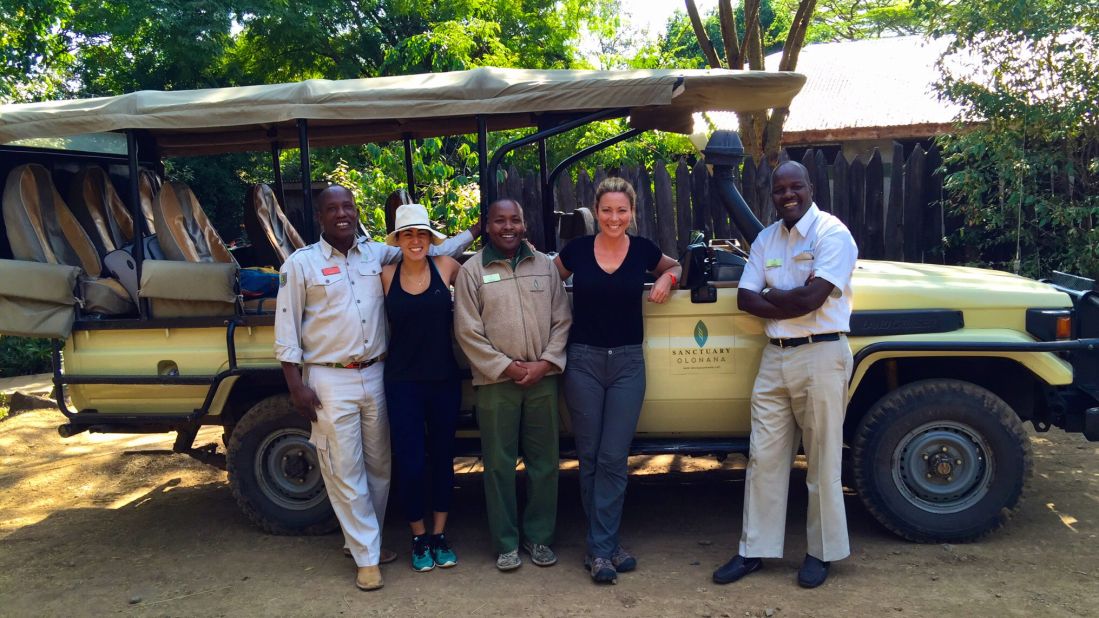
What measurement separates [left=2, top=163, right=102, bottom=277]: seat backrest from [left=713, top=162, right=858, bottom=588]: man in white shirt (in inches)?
156

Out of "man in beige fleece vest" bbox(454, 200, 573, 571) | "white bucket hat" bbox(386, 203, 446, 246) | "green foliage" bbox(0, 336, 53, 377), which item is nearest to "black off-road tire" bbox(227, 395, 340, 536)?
"man in beige fleece vest" bbox(454, 200, 573, 571)

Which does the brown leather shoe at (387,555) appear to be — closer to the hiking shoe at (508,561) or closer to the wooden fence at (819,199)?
the hiking shoe at (508,561)

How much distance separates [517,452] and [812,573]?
1544 millimetres

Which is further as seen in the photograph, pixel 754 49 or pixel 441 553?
pixel 754 49

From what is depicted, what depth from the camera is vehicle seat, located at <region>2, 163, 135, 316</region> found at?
521 centimetres

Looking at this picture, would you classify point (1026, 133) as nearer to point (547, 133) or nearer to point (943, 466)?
point (943, 466)

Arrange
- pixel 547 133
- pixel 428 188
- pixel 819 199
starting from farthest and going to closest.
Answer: pixel 428 188, pixel 819 199, pixel 547 133

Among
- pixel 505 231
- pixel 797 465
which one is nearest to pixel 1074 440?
pixel 797 465

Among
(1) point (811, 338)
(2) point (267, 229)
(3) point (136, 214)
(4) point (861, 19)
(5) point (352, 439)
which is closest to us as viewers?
(1) point (811, 338)

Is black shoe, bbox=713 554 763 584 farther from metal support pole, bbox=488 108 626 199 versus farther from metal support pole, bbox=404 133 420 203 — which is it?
metal support pole, bbox=404 133 420 203

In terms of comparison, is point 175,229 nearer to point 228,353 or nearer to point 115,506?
point 228,353

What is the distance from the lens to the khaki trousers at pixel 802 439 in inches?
167

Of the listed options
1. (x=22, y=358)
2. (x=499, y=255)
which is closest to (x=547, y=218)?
(x=499, y=255)

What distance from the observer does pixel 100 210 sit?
593 centimetres
